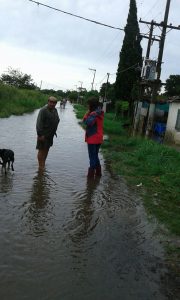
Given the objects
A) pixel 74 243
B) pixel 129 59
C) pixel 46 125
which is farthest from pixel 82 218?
pixel 129 59

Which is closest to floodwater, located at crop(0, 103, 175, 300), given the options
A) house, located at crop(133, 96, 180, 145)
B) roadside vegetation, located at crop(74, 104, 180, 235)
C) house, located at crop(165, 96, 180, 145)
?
roadside vegetation, located at crop(74, 104, 180, 235)

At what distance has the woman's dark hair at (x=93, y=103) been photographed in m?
9.40

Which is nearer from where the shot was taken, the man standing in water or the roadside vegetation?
the roadside vegetation

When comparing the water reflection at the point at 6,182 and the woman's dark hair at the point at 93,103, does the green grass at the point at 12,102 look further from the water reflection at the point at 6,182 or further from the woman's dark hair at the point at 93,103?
the water reflection at the point at 6,182

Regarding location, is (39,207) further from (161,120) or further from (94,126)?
(161,120)

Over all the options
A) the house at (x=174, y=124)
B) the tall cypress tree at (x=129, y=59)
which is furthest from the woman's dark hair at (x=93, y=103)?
the tall cypress tree at (x=129, y=59)

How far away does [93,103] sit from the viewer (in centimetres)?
944

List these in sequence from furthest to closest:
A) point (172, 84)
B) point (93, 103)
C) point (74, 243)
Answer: point (172, 84), point (93, 103), point (74, 243)

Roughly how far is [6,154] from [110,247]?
4.69 meters

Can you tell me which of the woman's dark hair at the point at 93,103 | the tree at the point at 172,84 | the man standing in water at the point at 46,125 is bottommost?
the man standing in water at the point at 46,125

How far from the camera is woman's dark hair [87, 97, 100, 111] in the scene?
30.8 ft

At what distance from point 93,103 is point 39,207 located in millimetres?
3386

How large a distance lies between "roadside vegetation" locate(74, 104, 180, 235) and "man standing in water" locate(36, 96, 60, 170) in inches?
81.5

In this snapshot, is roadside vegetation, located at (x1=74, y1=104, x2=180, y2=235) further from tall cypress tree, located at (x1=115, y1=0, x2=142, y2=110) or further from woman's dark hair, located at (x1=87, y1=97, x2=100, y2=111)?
tall cypress tree, located at (x1=115, y1=0, x2=142, y2=110)
